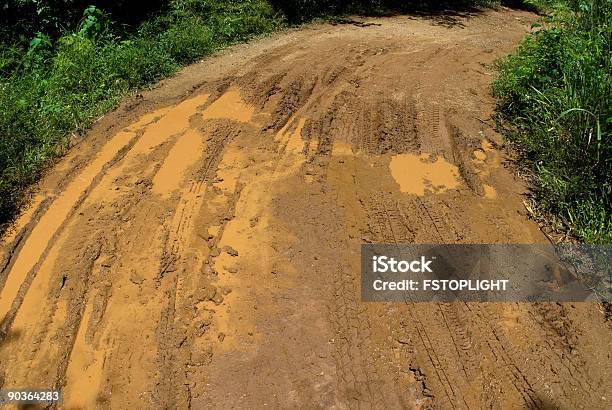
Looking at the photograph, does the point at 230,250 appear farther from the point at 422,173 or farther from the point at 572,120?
the point at 572,120

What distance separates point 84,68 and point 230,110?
2.32 meters

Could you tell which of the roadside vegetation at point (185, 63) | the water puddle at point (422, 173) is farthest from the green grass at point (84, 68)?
the water puddle at point (422, 173)

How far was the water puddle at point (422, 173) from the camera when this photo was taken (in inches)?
189

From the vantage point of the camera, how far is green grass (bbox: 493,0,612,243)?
4320 mm

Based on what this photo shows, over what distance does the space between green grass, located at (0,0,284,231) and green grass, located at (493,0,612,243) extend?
4.83 m

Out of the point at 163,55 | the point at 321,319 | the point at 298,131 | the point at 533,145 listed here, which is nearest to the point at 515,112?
the point at 533,145

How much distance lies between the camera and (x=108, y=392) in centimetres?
318

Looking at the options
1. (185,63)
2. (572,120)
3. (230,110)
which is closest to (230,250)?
(230,110)

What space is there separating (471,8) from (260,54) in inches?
229

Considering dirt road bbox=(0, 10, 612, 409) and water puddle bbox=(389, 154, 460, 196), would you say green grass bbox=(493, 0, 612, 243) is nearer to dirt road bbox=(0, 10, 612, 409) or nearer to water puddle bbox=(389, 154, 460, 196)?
dirt road bbox=(0, 10, 612, 409)

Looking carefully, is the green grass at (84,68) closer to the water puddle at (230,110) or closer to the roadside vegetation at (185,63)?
the roadside vegetation at (185,63)

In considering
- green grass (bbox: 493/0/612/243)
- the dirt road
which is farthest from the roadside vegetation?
the dirt road

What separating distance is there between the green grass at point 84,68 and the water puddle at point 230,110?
1354mm

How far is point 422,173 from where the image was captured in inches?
196
